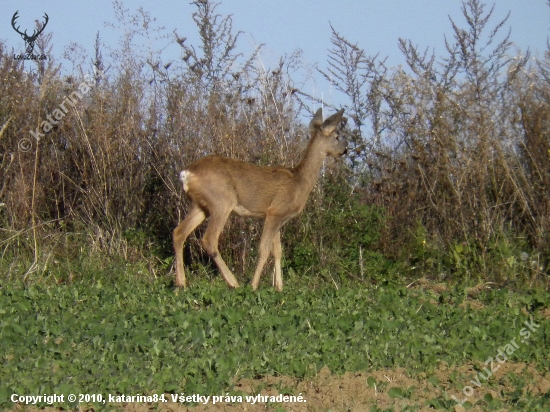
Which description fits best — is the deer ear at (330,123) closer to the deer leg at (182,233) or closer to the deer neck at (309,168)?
the deer neck at (309,168)

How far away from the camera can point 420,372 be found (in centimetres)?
595

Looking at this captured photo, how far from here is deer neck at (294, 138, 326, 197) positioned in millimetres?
10250

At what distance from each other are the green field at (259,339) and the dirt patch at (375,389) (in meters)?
0.02

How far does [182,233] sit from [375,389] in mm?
4778

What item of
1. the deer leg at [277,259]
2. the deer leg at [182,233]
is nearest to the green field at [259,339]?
the deer leg at [182,233]

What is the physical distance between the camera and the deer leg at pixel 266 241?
970cm

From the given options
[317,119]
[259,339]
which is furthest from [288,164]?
[259,339]

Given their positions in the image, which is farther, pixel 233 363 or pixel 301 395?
pixel 233 363

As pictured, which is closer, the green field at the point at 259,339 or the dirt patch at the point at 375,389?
the dirt patch at the point at 375,389

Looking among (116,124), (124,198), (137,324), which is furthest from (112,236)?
(137,324)


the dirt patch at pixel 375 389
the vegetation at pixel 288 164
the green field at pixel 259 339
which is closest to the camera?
the dirt patch at pixel 375 389

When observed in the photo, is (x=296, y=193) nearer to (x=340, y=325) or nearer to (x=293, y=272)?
(x=293, y=272)

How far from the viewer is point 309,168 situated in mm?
10438

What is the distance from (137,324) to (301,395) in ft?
6.75
